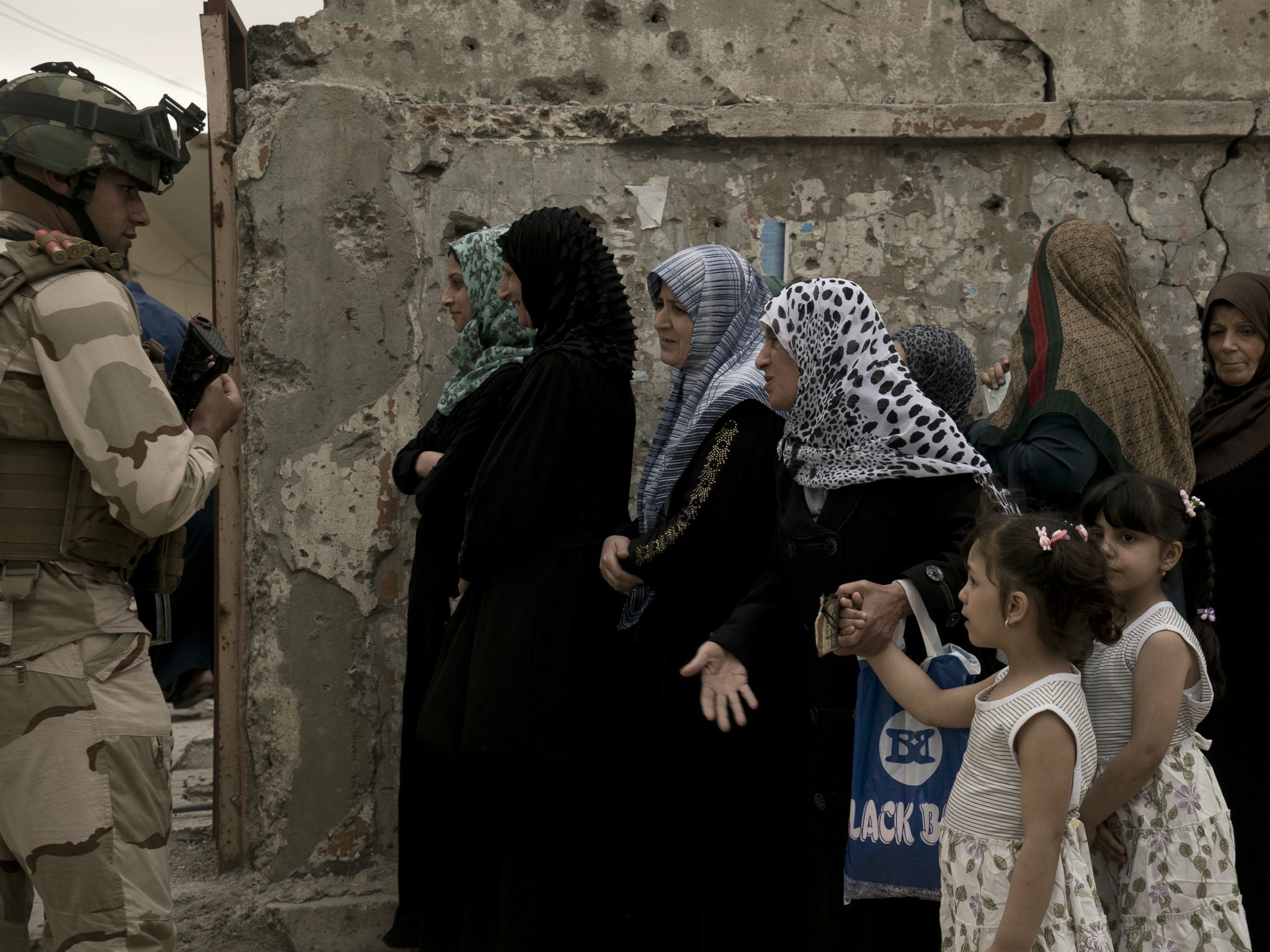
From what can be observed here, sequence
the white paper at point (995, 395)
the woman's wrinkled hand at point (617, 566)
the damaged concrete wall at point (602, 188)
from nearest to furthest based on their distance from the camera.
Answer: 1. the woman's wrinkled hand at point (617, 566)
2. the white paper at point (995, 395)
3. the damaged concrete wall at point (602, 188)

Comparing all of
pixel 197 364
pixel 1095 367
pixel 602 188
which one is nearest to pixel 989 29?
pixel 602 188

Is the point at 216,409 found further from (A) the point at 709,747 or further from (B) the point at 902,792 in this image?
(B) the point at 902,792

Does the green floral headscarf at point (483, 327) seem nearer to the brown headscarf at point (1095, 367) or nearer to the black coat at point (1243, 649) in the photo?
the brown headscarf at point (1095, 367)

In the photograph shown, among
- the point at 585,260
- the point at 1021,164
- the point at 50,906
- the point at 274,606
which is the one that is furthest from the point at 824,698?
the point at 1021,164

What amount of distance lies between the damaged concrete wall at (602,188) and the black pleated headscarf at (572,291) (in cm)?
73

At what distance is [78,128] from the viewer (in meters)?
2.01

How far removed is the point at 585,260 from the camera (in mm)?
2664

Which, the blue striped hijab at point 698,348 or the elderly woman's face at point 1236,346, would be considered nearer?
the blue striped hijab at point 698,348

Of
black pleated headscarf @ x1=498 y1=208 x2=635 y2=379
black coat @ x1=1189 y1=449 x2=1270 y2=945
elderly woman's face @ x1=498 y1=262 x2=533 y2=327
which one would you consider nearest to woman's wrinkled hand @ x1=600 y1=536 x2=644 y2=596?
black pleated headscarf @ x1=498 y1=208 x2=635 y2=379

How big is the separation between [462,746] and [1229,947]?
1562 millimetres

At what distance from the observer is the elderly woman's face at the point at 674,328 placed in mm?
2598

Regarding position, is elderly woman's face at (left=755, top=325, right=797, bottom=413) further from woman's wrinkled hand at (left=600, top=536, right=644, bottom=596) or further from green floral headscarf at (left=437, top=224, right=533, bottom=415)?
green floral headscarf at (left=437, top=224, right=533, bottom=415)

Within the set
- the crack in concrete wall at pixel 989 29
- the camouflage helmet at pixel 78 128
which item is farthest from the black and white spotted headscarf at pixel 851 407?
the crack in concrete wall at pixel 989 29

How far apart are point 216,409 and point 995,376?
84.2 inches
